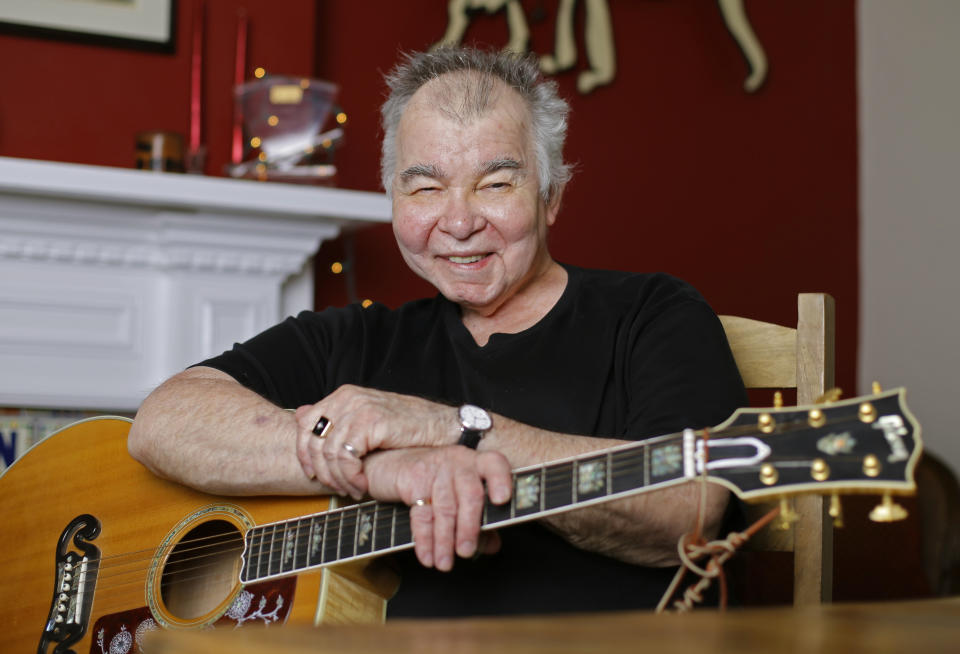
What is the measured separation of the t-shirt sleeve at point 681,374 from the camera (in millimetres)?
1129

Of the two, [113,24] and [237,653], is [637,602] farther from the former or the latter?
[113,24]

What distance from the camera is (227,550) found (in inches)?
47.8

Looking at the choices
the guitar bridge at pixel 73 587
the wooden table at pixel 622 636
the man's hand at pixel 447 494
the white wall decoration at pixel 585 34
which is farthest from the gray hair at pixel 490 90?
the white wall decoration at pixel 585 34

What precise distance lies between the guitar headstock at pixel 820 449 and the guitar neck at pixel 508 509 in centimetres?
3

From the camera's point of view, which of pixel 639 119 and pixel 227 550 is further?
pixel 639 119

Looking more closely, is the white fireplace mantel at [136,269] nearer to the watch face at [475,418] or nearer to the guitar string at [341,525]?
the guitar string at [341,525]

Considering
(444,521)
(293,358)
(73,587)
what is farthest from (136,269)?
(444,521)

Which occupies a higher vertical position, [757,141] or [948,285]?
[757,141]

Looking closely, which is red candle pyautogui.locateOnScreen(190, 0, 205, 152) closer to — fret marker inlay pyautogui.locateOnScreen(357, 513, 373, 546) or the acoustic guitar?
the acoustic guitar

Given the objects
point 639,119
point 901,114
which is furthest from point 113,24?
point 901,114

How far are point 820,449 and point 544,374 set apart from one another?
0.60m

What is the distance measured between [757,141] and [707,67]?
25 centimetres

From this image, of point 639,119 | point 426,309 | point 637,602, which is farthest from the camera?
point 639,119

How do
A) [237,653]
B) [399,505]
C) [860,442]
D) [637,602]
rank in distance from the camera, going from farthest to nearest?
[637,602] < [399,505] < [860,442] < [237,653]
